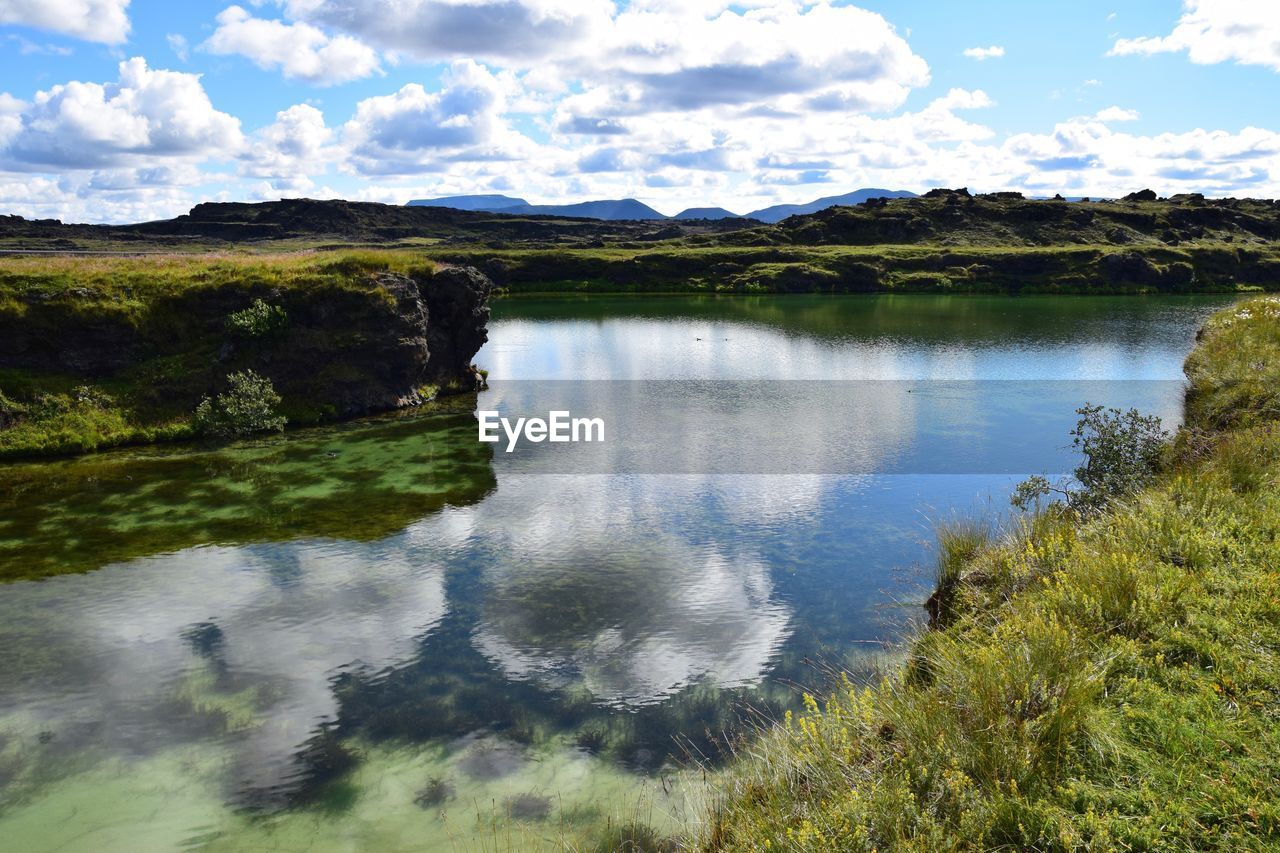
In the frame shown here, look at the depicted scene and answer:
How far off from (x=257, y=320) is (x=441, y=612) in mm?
32172

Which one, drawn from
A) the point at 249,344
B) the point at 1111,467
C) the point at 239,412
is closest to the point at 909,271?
the point at 249,344

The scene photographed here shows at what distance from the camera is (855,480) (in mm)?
31719

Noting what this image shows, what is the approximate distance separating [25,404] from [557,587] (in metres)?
34.4

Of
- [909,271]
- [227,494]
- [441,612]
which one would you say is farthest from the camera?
[909,271]

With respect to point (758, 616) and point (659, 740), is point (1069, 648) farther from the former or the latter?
point (758, 616)

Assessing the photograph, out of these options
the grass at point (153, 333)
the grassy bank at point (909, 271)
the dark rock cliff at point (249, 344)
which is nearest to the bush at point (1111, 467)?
the dark rock cliff at point (249, 344)

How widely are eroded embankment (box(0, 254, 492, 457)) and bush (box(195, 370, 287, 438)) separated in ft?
0.26

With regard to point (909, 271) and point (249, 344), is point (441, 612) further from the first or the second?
point (909, 271)

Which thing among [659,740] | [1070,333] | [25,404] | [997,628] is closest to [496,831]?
[659,740]

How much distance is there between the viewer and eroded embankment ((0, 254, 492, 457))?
129 feet

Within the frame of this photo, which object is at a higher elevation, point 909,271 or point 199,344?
point 909,271

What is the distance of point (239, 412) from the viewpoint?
4069 centimetres

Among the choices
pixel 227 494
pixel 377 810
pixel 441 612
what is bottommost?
pixel 377 810

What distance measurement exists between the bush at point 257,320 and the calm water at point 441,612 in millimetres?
8072
